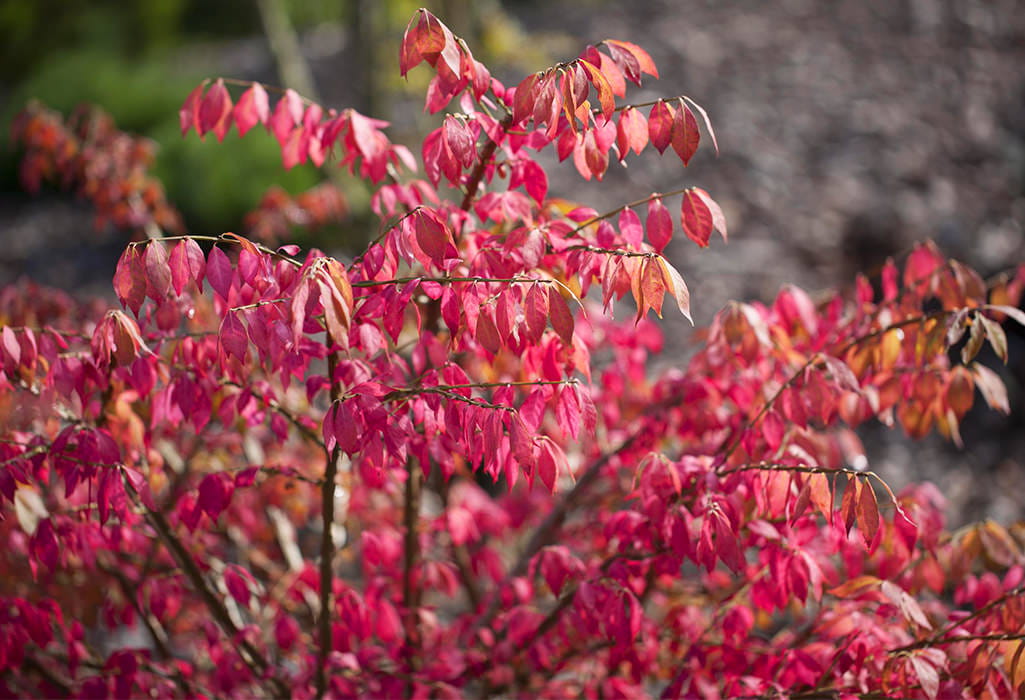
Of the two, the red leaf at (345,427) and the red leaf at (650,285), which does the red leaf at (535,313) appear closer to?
the red leaf at (650,285)

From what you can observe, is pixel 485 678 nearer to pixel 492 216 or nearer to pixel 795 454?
pixel 795 454

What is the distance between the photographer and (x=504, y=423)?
50.6 inches

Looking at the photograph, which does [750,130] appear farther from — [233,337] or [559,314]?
[233,337]

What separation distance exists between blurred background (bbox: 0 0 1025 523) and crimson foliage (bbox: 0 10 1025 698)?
6.84 feet

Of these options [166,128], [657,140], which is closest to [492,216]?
[657,140]

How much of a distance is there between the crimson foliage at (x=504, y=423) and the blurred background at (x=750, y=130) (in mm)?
2086

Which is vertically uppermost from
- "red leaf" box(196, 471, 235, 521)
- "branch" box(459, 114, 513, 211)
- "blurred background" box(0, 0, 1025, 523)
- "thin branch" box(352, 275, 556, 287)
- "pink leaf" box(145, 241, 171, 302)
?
"blurred background" box(0, 0, 1025, 523)

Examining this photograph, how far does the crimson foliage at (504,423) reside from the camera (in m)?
1.22

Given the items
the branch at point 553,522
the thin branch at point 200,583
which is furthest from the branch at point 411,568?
the thin branch at point 200,583

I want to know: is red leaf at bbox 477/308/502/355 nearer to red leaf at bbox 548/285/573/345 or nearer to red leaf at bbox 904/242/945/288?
red leaf at bbox 548/285/573/345

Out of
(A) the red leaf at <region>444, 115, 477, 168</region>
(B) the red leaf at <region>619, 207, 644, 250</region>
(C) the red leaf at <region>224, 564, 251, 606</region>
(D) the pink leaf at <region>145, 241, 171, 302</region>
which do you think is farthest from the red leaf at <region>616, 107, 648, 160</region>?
(C) the red leaf at <region>224, 564, 251, 606</region>

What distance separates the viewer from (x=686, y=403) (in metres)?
1.85

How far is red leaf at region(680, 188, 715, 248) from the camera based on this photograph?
1283 mm

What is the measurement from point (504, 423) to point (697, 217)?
0.42 metres
